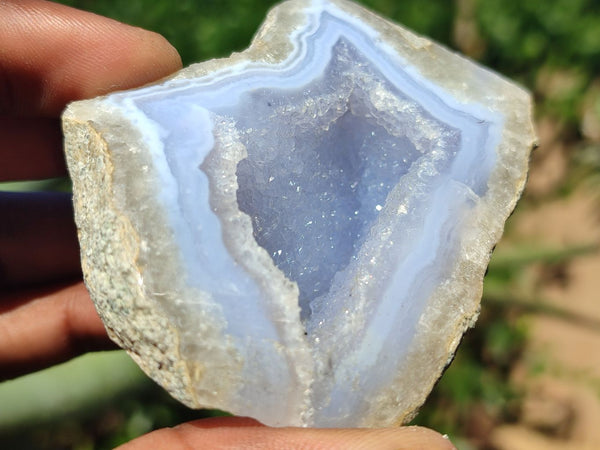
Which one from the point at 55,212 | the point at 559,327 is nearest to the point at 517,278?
the point at 559,327

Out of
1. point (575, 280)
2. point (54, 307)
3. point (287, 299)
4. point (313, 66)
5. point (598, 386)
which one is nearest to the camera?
point (287, 299)

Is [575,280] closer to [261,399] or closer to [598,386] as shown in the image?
[598,386]

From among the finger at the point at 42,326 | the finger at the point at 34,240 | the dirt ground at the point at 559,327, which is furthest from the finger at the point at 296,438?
the dirt ground at the point at 559,327

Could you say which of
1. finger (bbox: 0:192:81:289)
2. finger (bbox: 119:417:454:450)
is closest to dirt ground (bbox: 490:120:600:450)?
finger (bbox: 119:417:454:450)

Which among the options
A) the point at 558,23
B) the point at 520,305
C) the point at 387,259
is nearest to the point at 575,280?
the point at 520,305

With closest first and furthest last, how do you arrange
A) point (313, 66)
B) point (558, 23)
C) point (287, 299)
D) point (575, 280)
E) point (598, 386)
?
point (287, 299)
point (313, 66)
point (598, 386)
point (575, 280)
point (558, 23)

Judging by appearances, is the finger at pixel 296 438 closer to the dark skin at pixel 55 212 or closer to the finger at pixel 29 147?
the dark skin at pixel 55 212

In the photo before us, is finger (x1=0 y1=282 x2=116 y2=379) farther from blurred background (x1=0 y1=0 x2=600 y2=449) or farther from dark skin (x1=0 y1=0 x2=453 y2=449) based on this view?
blurred background (x1=0 y1=0 x2=600 y2=449)

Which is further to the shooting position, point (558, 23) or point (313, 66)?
point (558, 23)
